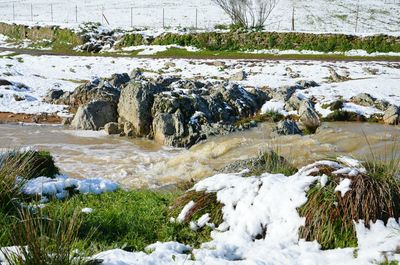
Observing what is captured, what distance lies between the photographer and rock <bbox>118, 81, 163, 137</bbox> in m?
20.7

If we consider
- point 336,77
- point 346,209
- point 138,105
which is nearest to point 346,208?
point 346,209

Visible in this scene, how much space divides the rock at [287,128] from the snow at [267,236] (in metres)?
11.8

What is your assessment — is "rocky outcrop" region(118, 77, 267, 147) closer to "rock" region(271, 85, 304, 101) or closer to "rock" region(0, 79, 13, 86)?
"rock" region(271, 85, 304, 101)

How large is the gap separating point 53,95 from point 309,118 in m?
12.9

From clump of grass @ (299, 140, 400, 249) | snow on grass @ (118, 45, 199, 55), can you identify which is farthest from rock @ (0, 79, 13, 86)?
clump of grass @ (299, 140, 400, 249)

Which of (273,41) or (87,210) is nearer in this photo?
(87,210)

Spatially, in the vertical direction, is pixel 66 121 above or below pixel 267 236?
below

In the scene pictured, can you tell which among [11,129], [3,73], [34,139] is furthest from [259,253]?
[3,73]

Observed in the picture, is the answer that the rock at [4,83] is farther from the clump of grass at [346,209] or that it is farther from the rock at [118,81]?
the clump of grass at [346,209]

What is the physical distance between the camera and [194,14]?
2368 inches

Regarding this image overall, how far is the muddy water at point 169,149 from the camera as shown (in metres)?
15.2

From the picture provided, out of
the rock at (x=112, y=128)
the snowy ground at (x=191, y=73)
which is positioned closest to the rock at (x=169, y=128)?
the rock at (x=112, y=128)

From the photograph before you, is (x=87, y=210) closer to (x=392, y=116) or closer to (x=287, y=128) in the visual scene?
(x=287, y=128)

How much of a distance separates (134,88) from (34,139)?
4.56 metres
